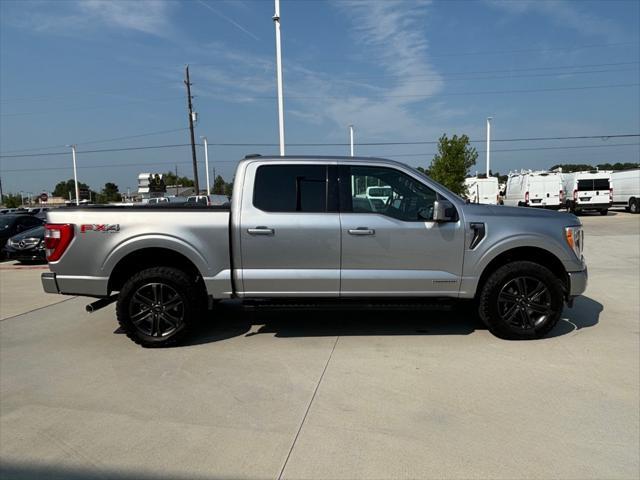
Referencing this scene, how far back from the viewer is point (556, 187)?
1030 inches

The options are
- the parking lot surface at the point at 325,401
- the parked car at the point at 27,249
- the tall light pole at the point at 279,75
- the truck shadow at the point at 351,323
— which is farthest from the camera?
the tall light pole at the point at 279,75

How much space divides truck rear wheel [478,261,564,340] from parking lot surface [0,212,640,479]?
187mm

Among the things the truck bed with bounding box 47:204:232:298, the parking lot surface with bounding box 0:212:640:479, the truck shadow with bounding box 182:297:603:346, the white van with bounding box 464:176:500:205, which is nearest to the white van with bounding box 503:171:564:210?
the white van with bounding box 464:176:500:205

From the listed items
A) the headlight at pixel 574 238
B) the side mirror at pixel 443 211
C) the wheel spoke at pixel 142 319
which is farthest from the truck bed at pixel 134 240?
the headlight at pixel 574 238

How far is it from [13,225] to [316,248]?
13711mm

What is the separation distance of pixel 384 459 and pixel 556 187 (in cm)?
2697

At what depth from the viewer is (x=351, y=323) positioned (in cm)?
580

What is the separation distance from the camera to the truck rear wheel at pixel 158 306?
487 centimetres

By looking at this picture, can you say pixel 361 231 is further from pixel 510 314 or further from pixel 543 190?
pixel 543 190

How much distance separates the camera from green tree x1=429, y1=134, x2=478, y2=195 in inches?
1508

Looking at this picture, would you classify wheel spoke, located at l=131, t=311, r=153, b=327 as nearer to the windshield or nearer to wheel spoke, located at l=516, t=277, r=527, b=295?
wheel spoke, located at l=516, t=277, r=527, b=295

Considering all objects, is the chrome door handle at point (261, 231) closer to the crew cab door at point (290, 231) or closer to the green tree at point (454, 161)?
the crew cab door at point (290, 231)

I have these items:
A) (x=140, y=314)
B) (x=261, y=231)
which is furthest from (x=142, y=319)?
(x=261, y=231)

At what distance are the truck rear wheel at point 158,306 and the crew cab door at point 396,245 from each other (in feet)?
5.52
